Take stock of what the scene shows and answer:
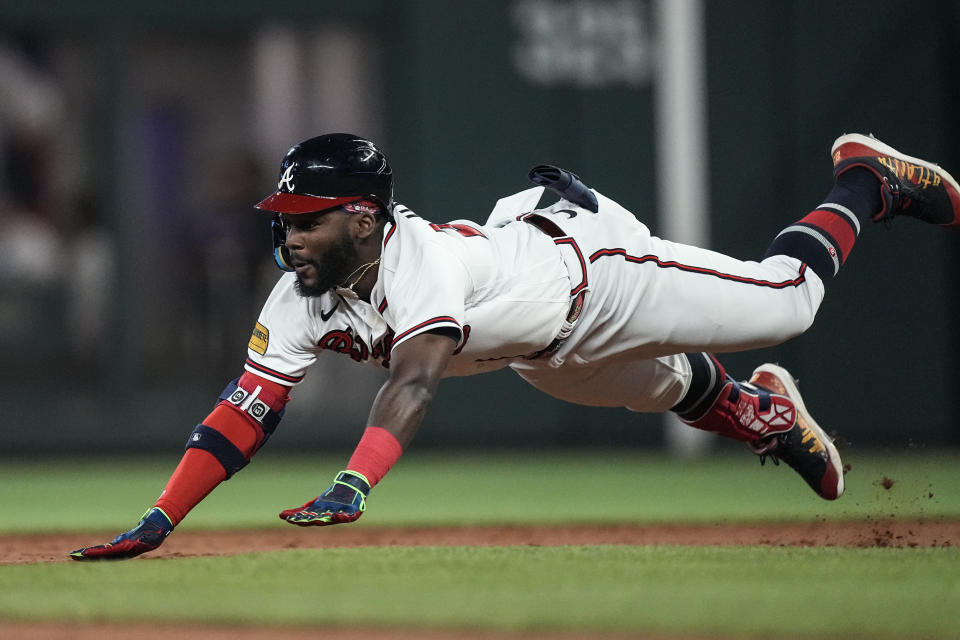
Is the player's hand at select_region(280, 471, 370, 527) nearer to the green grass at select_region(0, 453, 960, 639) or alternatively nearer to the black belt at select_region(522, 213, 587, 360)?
the green grass at select_region(0, 453, 960, 639)

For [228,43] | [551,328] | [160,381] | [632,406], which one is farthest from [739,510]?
[228,43]

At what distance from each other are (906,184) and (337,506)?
2.56 metres

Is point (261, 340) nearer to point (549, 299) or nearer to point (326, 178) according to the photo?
point (326, 178)

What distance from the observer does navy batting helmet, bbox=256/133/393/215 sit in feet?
12.9

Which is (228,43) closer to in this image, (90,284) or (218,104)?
(218,104)

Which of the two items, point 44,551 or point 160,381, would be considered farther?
point 160,381

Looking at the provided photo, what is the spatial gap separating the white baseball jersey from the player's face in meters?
0.10

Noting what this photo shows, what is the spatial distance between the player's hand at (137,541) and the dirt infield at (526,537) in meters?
0.31

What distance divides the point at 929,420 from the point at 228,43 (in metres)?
5.76

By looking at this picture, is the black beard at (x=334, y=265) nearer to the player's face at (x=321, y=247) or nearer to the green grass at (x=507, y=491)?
the player's face at (x=321, y=247)

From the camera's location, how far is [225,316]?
9.92 m

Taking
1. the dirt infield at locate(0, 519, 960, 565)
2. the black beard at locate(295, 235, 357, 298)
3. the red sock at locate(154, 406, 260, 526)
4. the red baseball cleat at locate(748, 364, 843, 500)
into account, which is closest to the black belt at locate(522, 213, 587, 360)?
the black beard at locate(295, 235, 357, 298)

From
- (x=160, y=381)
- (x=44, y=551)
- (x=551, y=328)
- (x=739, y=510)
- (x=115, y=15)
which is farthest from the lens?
(x=160, y=381)

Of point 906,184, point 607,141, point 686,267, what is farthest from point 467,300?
point 607,141
